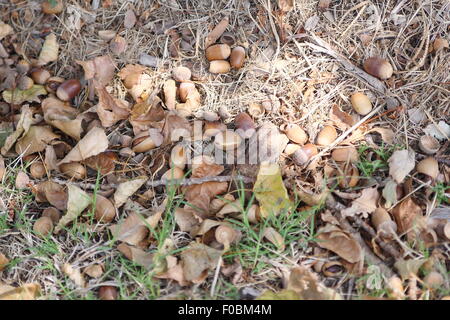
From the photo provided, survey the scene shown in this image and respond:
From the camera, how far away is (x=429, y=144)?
7.56ft

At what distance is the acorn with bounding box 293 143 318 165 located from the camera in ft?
7.55

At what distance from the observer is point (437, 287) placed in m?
1.90

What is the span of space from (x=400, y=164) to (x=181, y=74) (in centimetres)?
107

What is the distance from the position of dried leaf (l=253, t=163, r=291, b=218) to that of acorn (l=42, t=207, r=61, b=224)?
2.74 ft

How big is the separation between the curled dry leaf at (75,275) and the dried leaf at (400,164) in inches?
51.4

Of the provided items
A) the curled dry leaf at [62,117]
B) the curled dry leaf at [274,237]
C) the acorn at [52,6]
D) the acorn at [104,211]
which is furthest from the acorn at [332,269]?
the acorn at [52,6]

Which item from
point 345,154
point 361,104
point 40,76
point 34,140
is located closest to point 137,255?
point 34,140

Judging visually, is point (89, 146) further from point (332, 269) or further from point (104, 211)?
point (332, 269)

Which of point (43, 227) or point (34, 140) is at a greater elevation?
point (34, 140)

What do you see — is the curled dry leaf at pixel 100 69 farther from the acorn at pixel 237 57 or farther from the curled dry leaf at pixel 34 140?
the acorn at pixel 237 57

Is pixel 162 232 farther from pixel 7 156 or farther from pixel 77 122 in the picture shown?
pixel 7 156

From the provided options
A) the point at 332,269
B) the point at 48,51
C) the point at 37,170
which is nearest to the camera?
the point at 332,269

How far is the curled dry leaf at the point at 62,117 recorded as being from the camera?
234 cm

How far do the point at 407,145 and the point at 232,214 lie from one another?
842mm
